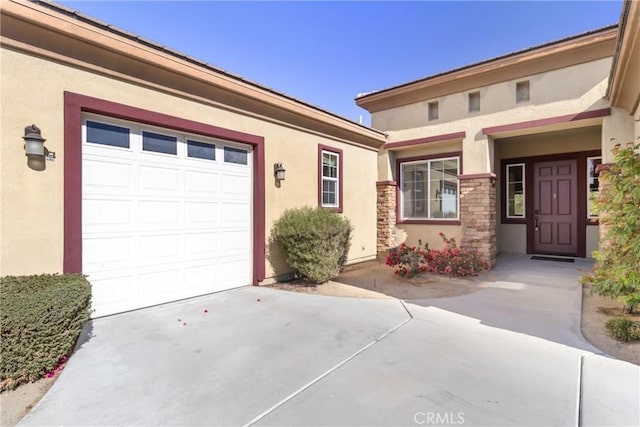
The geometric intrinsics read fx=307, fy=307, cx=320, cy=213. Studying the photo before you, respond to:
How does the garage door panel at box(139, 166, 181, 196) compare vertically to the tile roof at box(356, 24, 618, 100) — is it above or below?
below

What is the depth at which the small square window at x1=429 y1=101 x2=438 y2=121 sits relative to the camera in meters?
8.82

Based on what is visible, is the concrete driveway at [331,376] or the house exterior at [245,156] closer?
the concrete driveway at [331,376]

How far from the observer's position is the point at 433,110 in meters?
8.91

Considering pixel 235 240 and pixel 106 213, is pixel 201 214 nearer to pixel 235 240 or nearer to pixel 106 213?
pixel 235 240

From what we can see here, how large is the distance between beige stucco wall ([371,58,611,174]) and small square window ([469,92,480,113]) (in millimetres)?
133

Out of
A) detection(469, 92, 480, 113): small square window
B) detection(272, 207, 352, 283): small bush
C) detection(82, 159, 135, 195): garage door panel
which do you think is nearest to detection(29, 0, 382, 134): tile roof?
detection(82, 159, 135, 195): garage door panel

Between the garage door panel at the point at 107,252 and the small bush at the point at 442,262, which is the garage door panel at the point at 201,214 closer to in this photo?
the garage door panel at the point at 107,252

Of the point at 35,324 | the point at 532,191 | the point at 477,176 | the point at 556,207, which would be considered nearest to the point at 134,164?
the point at 35,324

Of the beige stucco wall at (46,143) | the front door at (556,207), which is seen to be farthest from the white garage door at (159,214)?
the front door at (556,207)

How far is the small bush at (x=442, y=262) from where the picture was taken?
293 inches

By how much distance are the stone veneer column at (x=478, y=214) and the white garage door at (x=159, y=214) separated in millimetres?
5632

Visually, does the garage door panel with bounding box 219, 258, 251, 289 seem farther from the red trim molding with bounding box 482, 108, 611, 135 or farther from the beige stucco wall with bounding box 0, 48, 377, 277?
the red trim molding with bounding box 482, 108, 611, 135

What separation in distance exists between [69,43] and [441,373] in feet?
19.4

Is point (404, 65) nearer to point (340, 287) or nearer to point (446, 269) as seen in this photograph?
point (446, 269)
